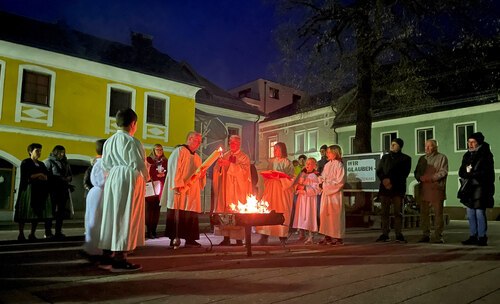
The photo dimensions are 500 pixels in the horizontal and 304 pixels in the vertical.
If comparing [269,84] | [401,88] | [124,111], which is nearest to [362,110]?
[401,88]

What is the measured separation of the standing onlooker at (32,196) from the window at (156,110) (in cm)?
1184

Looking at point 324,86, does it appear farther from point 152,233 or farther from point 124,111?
point 124,111

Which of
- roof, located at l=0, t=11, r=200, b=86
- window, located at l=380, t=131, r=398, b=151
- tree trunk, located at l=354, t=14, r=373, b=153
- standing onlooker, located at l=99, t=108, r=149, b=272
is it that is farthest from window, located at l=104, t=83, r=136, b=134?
window, located at l=380, t=131, r=398, b=151

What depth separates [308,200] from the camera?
25.2ft

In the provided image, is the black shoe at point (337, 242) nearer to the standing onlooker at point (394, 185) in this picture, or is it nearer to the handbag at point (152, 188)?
the standing onlooker at point (394, 185)

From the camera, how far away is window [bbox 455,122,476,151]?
78.8ft

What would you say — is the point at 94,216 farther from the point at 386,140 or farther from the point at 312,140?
the point at 312,140

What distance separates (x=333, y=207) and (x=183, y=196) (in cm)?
277

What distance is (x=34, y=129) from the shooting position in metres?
→ 15.6

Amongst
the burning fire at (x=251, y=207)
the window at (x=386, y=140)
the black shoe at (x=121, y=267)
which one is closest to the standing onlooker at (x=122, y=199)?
the black shoe at (x=121, y=267)

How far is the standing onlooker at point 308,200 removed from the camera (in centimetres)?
761

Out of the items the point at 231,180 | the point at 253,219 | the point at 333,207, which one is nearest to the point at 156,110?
the point at 231,180

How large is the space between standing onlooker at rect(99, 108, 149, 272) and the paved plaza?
1.03 feet

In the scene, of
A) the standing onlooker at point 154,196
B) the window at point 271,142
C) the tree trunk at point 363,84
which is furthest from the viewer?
the window at point 271,142
